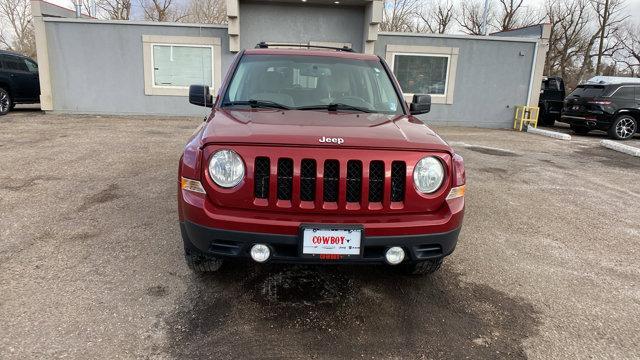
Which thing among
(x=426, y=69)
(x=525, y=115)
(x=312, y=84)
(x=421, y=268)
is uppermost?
(x=426, y=69)

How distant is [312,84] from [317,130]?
1.18m

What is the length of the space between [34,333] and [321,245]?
69.5 inches

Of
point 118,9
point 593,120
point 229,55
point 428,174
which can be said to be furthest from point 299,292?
point 118,9

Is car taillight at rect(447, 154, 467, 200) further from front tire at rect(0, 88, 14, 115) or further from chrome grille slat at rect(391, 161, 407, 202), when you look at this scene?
front tire at rect(0, 88, 14, 115)

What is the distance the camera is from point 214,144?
2.67 m

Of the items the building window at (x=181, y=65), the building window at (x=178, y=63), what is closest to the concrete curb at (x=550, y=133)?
the building window at (x=178, y=63)

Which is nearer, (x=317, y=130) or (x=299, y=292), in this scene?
(x=317, y=130)

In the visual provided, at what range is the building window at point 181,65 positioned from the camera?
14523 millimetres

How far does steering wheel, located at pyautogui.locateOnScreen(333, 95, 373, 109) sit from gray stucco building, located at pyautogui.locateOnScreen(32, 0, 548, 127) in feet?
35.1

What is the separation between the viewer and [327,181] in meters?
2.66

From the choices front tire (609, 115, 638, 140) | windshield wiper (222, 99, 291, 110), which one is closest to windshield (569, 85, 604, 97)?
front tire (609, 115, 638, 140)

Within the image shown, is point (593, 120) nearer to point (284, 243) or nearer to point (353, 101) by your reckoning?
point (353, 101)

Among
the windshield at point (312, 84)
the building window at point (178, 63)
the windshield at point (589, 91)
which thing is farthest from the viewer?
the building window at point (178, 63)

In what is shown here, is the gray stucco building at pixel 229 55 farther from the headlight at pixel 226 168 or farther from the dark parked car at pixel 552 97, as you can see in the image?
the headlight at pixel 226 168
